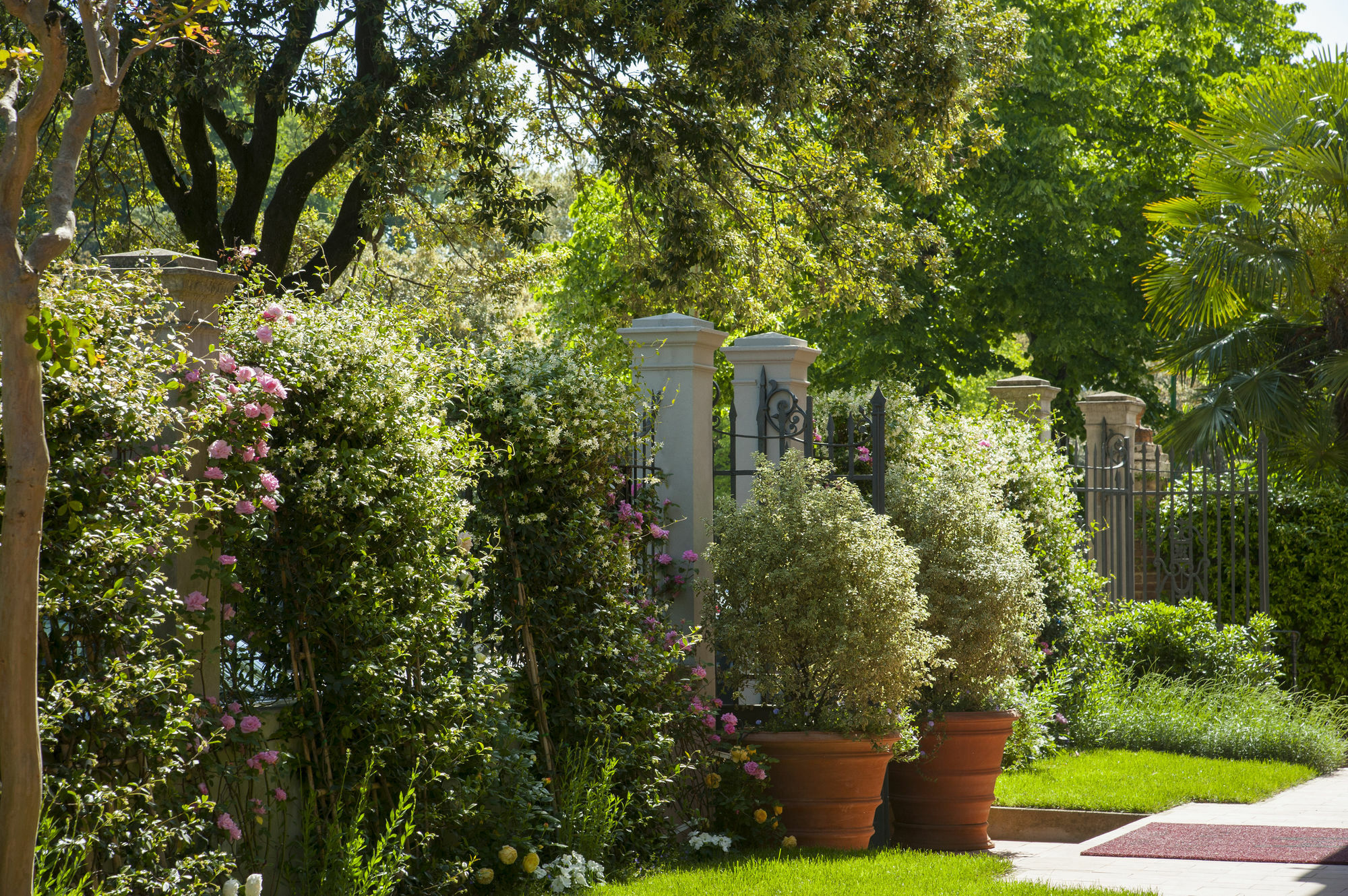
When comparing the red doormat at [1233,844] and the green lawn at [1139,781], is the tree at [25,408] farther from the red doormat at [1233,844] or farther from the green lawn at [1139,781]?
the green lawn at [1139,781]

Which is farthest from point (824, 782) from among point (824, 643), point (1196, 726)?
point (1196, 726)

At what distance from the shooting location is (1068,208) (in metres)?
18.5

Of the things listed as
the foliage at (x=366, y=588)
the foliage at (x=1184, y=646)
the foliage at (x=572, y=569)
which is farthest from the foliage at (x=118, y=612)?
the foliage at (x=1184, y=646)

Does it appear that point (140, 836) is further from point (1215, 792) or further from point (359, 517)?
point (1215, 792)

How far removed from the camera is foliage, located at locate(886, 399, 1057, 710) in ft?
23.3

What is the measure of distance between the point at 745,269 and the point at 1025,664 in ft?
20.9

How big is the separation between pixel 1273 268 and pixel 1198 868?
6.24m

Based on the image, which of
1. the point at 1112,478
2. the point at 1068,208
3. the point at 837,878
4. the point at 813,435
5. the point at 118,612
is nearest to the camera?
the point at 118,612

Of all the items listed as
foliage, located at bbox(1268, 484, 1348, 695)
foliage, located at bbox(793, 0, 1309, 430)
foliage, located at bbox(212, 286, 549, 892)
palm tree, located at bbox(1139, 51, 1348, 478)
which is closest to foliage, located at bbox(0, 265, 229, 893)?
foliage, located at bbox(212, 286, 549, 892)

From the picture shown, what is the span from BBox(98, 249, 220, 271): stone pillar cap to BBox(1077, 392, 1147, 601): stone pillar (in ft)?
29.2

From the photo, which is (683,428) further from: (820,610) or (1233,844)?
(1233,844)

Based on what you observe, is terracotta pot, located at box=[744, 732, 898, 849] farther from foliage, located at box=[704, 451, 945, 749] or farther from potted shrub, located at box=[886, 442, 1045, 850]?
potted shrub, located at box=[886, 442, 1045, 850]

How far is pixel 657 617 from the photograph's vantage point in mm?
6336

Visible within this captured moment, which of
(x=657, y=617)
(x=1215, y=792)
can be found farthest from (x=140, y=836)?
(x=1215, y=792)
